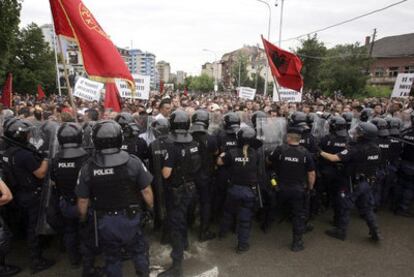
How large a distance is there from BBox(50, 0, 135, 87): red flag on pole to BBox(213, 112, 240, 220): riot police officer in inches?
74.8

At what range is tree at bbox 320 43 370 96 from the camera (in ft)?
108

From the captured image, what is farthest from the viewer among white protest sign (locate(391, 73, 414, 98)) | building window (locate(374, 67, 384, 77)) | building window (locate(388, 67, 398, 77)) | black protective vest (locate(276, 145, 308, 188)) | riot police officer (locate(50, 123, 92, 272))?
building window (locate(374, 67, 384, 77))

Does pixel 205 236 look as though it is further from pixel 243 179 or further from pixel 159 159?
pixel 159 159

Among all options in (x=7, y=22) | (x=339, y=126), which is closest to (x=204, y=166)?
(x=339, y=126)

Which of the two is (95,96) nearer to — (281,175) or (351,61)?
(281,175)

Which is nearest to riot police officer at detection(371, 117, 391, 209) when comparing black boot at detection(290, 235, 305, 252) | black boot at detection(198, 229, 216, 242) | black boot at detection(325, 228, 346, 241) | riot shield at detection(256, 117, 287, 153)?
black boot at detection(325, 228, 346, 241)

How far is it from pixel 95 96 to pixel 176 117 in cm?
499

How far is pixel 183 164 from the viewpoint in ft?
13.7

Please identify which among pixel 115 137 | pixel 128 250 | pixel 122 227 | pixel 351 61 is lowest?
pixel 128 250

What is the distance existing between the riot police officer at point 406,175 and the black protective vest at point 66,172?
234 inches

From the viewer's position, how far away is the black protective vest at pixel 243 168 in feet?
15.3

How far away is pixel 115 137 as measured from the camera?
127 inches

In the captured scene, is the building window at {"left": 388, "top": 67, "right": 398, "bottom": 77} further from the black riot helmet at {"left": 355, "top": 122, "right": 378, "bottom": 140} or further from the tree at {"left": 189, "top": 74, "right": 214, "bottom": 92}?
the black riot helmet at {"left": 355, "top": 122, "right": 378, "bottom": 140}

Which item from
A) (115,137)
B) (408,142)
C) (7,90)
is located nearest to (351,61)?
(408,142)
